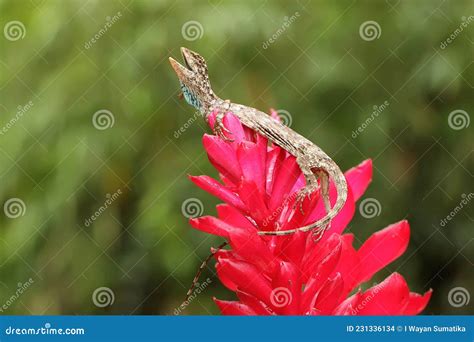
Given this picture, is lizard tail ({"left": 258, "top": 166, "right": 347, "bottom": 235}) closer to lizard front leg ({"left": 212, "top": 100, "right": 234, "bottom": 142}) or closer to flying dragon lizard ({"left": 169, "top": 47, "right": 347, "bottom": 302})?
flying dragon lizard ({"left": 169, "top": 47, "right": 347, "bottom": 302})

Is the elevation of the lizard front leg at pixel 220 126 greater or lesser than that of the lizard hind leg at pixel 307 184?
lesser

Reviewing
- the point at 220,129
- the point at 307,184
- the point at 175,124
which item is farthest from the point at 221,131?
the point at 175,124

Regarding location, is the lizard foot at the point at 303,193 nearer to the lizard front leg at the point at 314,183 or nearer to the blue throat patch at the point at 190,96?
the lizard front leg at the point at 314,183

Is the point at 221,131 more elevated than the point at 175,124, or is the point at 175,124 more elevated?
the point at 221,131

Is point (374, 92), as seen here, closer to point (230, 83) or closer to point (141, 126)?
point (230, 83)

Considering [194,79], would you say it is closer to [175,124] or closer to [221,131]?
[221,131]

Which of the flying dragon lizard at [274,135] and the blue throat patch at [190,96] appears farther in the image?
the blue throat patch at [190,96]

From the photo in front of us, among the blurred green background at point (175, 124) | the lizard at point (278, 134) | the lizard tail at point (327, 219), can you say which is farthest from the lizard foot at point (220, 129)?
the blurred green background at point (175, 124)
